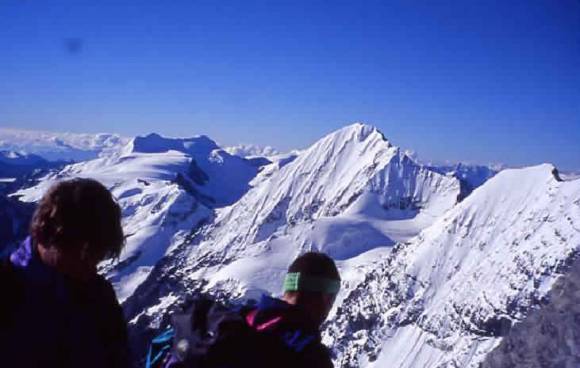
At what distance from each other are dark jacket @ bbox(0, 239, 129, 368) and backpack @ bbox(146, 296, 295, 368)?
66 centimetres

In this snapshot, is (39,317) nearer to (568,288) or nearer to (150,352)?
(150,352)

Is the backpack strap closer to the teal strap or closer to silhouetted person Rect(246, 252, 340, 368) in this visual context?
silhouetted person Rect(246, 252, 340, 368)

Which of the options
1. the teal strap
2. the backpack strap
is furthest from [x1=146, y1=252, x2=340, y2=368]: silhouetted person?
the backpack strap

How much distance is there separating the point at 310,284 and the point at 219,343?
4.13 feet

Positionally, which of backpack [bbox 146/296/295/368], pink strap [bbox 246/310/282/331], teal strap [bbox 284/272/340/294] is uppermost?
teal strap [bbox 284/272/340/294]

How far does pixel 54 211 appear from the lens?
5.66m

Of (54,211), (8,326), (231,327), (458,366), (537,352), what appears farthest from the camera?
(458,366)

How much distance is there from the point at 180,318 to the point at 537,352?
196 meters

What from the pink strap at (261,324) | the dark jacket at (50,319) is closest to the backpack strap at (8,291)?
the dark jacket at (50,319)

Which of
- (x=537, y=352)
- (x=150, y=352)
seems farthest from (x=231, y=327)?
(x=537, y=352)

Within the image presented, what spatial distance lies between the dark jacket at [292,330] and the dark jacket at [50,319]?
58.7 inches

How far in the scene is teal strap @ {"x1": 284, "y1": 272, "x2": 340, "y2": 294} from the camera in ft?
21.6

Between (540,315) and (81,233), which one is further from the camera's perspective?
(540,315)

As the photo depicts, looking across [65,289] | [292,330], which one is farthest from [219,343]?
[65,289]
